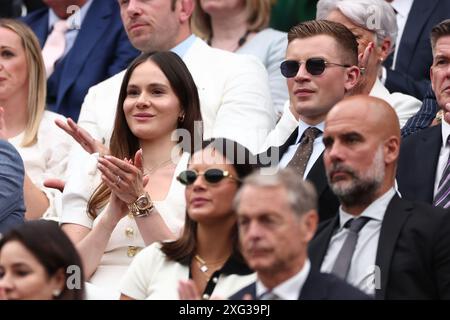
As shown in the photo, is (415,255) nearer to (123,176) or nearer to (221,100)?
(123,176)

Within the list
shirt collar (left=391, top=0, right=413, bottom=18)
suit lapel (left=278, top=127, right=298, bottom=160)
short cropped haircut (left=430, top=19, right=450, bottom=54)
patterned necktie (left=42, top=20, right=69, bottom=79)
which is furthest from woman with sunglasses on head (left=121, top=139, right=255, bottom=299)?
patterned necktie (left=42, top=20, right=69, bottom=79)

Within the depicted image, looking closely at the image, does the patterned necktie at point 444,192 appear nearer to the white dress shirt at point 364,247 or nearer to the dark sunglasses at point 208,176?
the white dress shirt at point 364,247

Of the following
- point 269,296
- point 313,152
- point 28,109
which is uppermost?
point 28,109

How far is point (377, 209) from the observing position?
5.94 meters

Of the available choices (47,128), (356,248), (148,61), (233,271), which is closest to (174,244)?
(233,271)

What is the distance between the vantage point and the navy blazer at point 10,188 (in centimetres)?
703

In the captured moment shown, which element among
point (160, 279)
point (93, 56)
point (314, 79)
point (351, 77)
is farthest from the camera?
point (93, 56)

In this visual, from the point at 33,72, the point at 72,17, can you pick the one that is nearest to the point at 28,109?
the point at 33,72

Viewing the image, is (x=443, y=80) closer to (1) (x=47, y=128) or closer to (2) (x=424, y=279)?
(2) (x=424, y=279)

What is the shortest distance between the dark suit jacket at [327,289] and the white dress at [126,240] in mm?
1675

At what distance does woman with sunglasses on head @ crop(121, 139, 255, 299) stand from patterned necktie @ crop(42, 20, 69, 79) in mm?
3521

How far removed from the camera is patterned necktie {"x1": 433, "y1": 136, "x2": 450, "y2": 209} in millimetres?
6531

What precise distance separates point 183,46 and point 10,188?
165 centimetres

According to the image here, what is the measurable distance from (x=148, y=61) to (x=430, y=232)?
7.16 feet
